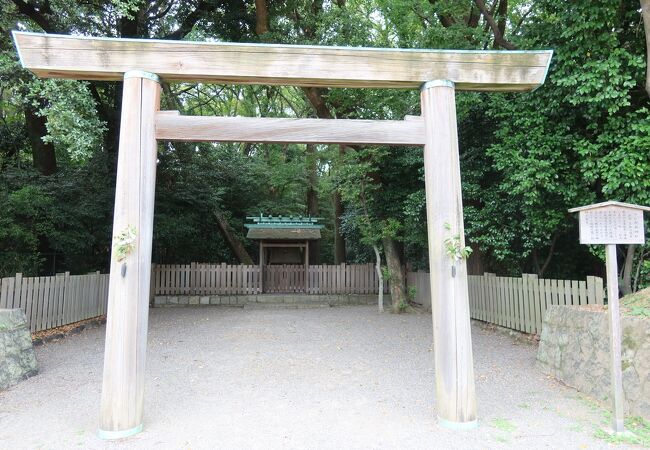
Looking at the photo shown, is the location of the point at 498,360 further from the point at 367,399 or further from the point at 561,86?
the point at 561,86

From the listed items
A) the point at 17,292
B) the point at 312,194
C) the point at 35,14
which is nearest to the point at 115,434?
the point at 17,292

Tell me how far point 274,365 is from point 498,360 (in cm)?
357

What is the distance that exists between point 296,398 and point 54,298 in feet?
20.7

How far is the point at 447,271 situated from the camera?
401 cm

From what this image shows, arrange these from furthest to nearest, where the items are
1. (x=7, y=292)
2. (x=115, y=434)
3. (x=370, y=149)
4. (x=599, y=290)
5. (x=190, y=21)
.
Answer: (x=190, y=21)
(x=370, y=149)
(x=7, y=292)
(x=599, y=290)
(x=115, y=434)

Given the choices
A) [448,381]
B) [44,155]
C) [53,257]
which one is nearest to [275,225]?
[53,257]

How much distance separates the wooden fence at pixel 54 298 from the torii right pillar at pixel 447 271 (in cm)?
740

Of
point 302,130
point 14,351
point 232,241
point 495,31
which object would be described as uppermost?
point 495,31

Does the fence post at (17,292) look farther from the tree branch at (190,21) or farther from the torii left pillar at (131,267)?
the tree branch at (190,21)

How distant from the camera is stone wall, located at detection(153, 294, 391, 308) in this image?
44.3 feet

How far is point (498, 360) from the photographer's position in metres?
6.60

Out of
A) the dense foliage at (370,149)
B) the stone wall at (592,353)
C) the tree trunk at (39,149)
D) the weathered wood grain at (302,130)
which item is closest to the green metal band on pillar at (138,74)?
the weathered wood grain at (302,130)

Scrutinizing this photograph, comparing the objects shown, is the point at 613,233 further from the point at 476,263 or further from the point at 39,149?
the point at 39,149

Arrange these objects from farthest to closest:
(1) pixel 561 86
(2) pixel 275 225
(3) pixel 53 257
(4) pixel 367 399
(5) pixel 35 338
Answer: (2) pixel 275 225, (3) pixel 53 257, (5) pixel 35 338, (1) pixel 561 86, (4) pixel 367 399
